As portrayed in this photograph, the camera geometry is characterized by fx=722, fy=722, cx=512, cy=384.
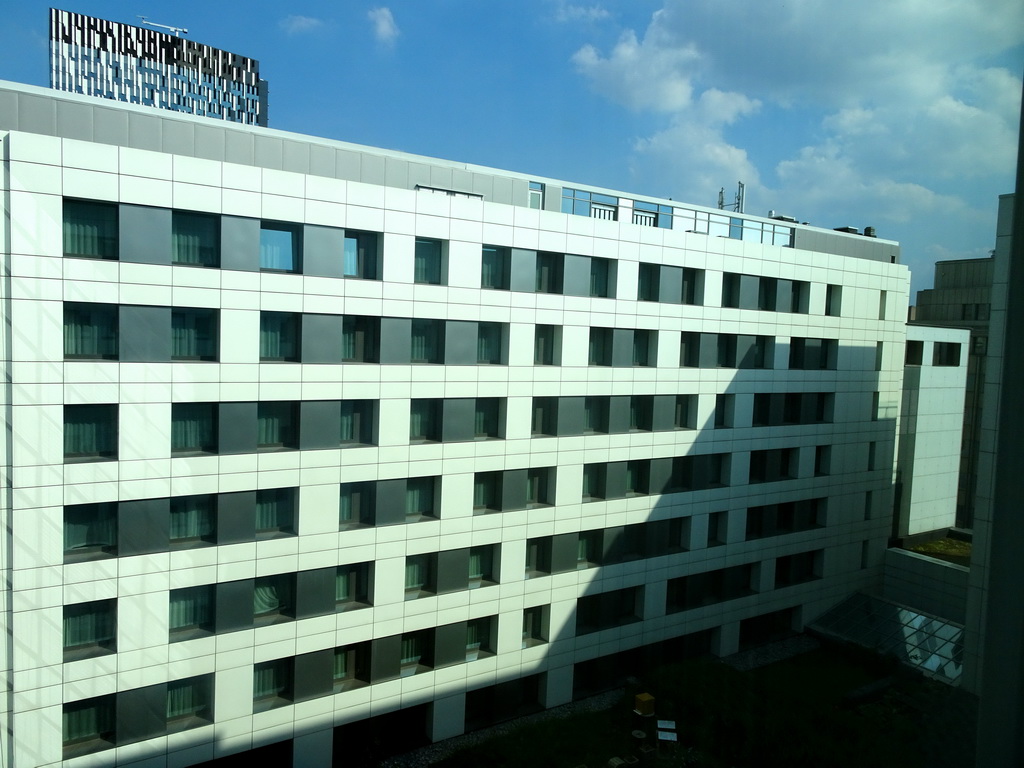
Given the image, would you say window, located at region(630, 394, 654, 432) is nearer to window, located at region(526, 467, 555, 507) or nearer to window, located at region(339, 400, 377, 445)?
window, located at region(526, 467, 555, 507)

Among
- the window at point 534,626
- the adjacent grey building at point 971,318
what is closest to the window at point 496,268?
the window at point 534,626

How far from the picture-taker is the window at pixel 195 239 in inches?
221

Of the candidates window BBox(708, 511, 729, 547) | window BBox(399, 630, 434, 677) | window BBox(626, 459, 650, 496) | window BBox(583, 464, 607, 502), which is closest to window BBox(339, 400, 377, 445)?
window BBox(399, 630, 434, 677)

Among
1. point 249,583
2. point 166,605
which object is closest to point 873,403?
point 249,583

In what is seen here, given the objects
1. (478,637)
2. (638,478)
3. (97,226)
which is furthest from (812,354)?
(97,226)

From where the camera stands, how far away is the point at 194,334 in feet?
18.8

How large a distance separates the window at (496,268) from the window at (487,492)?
1914mm

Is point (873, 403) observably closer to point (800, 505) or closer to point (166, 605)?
point (800, 505)

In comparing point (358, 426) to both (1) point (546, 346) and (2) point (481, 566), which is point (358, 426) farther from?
(1) point (546, 346)

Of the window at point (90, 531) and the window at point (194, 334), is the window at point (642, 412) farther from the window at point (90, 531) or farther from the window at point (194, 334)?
the window at point (90, 531)

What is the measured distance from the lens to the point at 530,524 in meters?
7.61

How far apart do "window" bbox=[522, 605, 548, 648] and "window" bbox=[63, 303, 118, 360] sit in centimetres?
487

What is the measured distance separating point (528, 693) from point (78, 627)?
458 centimetres

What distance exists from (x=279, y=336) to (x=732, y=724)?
547 cm
